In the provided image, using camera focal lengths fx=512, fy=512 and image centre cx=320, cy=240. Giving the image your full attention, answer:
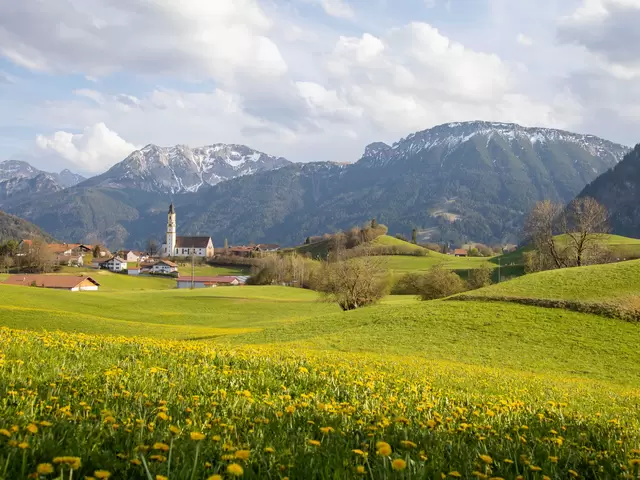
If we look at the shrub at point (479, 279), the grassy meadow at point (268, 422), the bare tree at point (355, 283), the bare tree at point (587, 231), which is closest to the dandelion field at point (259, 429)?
the grassy meadow at point (268, 422)

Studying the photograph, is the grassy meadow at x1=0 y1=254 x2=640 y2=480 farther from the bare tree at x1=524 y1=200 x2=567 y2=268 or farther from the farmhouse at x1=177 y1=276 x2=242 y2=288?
the farmhouse at x1=177 y1=276 x2=242 y2=288

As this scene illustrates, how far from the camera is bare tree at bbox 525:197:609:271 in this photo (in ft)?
231

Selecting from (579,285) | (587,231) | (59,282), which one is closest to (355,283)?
(579,285)

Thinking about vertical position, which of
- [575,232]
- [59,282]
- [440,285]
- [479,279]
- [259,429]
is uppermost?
[575,232]

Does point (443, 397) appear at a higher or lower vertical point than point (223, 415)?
lower

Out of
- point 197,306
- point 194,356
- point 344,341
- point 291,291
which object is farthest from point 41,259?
point 194,356

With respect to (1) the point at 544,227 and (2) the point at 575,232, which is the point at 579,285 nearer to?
(2) the point at 575,232

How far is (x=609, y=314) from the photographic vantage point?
119 feet

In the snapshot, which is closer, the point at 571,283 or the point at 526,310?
the point at 526,310

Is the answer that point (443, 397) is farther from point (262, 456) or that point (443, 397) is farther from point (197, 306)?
point (197, 306)

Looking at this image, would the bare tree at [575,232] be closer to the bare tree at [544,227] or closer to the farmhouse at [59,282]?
the bare tree at [544,227]

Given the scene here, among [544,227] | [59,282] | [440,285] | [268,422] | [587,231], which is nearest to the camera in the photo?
[268,422]

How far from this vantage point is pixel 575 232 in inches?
3024

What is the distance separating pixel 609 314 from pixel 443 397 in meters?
32.0
